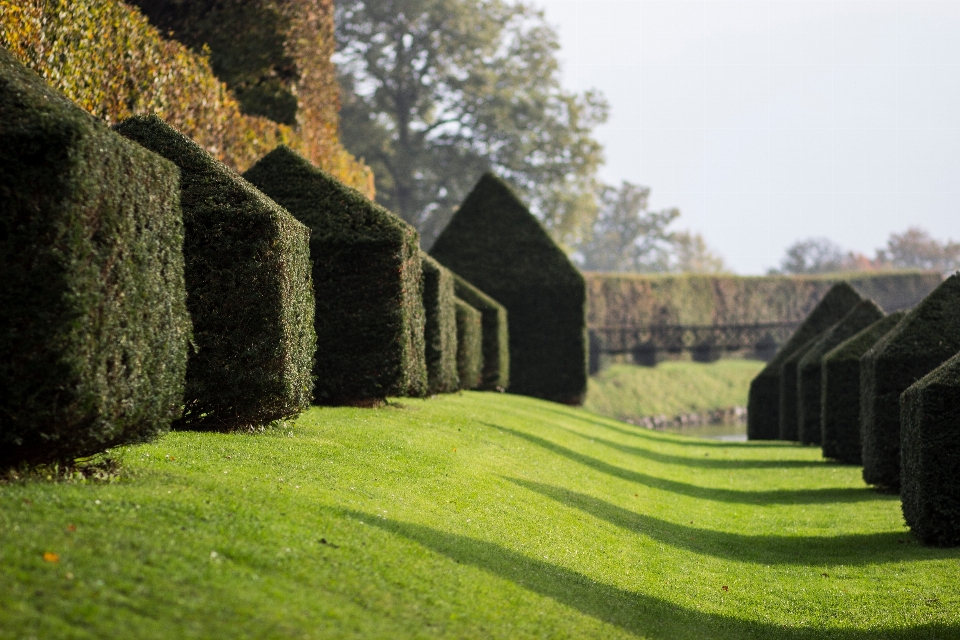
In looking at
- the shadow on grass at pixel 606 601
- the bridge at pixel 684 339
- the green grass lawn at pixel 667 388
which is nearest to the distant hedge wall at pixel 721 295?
the bridge at pixel 684 339

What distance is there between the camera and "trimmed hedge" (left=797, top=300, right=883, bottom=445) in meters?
27.1

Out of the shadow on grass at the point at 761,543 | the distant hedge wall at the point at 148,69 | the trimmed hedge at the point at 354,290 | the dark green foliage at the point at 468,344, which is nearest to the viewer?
the shadow on grass at the point at 761,543

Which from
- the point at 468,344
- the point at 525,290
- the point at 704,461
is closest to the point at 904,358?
the point at 704,461

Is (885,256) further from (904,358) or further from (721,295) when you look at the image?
(904,358)

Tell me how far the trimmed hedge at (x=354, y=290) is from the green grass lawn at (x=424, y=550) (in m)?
0.80

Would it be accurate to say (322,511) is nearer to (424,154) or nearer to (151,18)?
(151,18)

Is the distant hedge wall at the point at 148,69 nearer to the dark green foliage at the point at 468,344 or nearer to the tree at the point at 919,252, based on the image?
the dark green foliage at the point at 468,344

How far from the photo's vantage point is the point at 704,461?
90.2 ft

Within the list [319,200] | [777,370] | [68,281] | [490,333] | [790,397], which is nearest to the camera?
[68,281]

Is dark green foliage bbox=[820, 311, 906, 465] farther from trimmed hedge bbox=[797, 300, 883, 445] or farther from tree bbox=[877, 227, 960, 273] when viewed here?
tree bbox=[877, 227, 960, 273]

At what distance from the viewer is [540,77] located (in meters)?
62.9

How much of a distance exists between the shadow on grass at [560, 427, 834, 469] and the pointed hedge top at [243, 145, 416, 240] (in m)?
9.15

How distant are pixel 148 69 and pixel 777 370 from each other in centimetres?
2536

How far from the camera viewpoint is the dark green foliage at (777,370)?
115 feet
